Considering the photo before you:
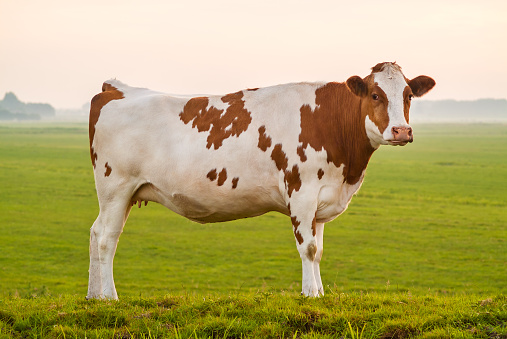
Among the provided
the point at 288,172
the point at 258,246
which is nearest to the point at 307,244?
the point at 288,172

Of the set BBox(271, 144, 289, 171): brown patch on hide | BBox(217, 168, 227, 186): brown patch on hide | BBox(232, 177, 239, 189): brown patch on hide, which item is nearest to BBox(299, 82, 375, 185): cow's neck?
BBox(271, 144, 289, 171): brown patch on hide

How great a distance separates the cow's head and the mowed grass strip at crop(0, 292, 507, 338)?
1.91 metres

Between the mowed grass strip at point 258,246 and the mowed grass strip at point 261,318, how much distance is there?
474 centimetres

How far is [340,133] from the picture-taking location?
746 centimetres

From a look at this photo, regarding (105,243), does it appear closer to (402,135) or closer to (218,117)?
(218,117)

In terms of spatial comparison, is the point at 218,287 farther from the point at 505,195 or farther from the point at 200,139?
the point at 505,195

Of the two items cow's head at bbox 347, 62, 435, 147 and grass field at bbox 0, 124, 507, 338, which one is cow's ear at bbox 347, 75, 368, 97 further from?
grass field at bbox 0, 124, 507, 338

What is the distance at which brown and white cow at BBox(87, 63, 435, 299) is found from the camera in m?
7.21

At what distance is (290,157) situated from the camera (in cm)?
728

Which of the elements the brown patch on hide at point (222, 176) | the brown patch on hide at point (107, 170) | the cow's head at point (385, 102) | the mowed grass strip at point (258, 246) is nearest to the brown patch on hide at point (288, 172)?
the brown patch on hide at point (222, 176)

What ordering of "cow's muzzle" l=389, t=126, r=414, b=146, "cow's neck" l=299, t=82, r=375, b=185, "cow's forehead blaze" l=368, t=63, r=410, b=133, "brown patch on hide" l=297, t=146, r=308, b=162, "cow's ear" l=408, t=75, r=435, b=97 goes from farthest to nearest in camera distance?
1. "cow's ear" l=408, t=75, r=435, b=97
2. "cow's neck" l=299, t=82, r=375, b=185
3. "brown patch on hide" l=297, t=146, r=308, b=162
4. "cow's forehead blaze" l=368, t=63, r=410, b=133
5. "cow's muzzle" l=389, t=126, r=414, b=146

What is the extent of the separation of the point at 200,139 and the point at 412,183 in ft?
149

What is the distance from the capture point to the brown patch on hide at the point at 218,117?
7.62 meters

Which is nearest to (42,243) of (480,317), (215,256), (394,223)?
(215,256)
